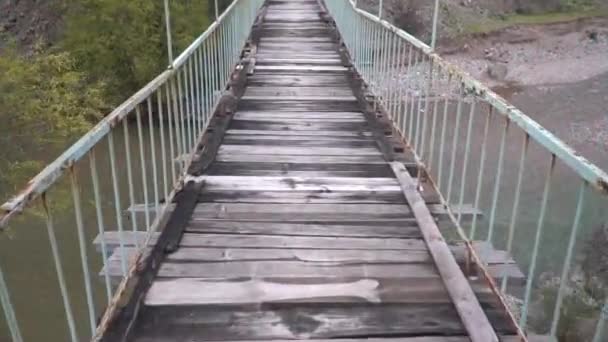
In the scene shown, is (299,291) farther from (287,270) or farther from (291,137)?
(291,137)

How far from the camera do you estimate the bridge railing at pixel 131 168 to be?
168 cm

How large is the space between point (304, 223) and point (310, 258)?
1.39ft

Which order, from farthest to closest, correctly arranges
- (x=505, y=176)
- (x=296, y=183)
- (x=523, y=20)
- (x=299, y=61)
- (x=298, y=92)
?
(x=523, y=20)
(x=505, y=176)
(x=299, y=61)
(x=298, y=92)
(x=296, y=183)

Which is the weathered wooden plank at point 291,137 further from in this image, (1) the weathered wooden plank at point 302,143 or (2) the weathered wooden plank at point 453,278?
(2) the weathered wooden plank at point 453,278

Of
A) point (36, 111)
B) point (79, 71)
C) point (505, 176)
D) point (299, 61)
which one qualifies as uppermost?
point (299, 61)

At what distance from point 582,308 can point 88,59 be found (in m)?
14.1

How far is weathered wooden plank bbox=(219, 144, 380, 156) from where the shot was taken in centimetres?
427

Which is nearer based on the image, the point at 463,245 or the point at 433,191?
the point at 463,245

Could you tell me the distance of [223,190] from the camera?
352 cm

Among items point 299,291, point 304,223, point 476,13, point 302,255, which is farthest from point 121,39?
point 476,13

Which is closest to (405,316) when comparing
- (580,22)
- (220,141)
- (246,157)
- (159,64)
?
(246,157)

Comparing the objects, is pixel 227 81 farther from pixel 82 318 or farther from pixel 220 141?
pixel 82 318

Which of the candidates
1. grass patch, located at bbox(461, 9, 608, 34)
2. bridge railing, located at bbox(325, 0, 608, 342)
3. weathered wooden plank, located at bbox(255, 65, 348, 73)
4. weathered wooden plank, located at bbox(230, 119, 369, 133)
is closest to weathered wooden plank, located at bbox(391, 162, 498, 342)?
bridge railing, located at bbox(325, 0, 608, 342)

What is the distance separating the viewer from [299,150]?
14.3 feet
